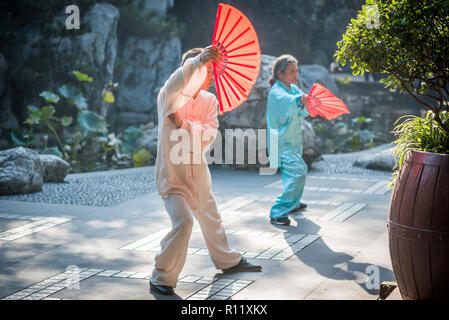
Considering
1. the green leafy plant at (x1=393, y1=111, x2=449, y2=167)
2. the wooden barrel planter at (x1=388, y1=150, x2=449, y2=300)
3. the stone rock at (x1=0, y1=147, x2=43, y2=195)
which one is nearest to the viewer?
the wooden barrel planter at (x1=388, y1=150, x2=449, y2=300)

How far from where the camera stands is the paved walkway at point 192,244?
4.36 m

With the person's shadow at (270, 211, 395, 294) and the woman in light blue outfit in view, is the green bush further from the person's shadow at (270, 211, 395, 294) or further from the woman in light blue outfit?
the person's shadow at (270, 211, 395, 294)

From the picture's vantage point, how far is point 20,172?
27.4 feet

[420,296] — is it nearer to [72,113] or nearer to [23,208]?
[23,208]

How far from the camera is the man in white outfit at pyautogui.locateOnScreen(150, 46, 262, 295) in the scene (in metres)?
4.20

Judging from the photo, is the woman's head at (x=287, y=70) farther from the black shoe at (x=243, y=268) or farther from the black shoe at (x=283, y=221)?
the black shoe at (x=243, y=268)

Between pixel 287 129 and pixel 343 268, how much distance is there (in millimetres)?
2283

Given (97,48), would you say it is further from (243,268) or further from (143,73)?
(243,268)

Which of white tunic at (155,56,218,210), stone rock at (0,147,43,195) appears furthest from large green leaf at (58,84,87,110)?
white tunic at (155,56,218,210)

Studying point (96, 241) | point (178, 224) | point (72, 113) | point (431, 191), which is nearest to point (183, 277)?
point (178, 224)

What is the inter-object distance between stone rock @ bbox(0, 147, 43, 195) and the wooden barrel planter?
590 cm

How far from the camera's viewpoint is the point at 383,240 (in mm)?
5832
